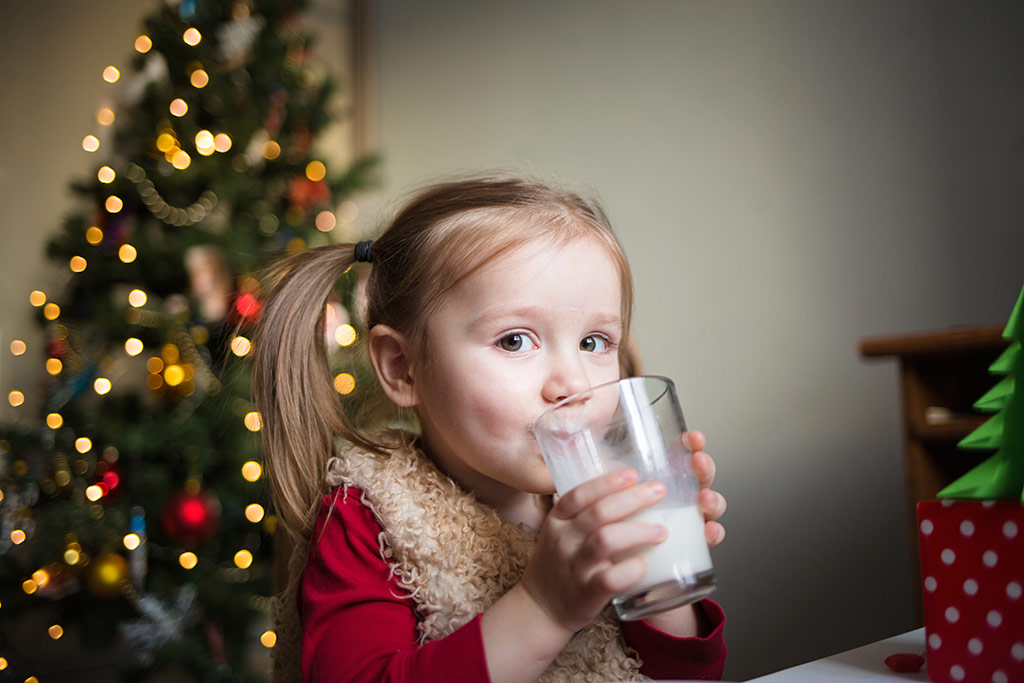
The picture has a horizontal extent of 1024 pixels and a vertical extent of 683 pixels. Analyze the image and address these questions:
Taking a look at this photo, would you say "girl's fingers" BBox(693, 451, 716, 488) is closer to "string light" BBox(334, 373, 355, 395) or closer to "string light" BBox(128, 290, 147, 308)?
"string light" BBox(334, 373, 355, 395)

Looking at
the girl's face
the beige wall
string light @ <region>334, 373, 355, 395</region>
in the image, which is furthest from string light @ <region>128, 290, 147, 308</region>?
the girl's face

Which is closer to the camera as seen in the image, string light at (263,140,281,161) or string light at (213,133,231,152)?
string light at (213,133,231,152)

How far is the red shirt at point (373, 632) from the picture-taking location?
0.64 m

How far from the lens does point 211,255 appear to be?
225 centimetres

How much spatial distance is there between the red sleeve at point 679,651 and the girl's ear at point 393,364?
0.35m

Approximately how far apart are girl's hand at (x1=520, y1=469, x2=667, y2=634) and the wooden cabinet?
2.96 feet

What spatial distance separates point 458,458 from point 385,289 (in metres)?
0.24

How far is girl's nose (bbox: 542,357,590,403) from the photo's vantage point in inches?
30.3

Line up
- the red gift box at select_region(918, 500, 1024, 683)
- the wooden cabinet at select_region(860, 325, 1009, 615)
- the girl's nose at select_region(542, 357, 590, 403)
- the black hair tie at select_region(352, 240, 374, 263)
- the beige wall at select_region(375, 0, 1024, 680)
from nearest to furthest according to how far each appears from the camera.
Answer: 1. the red gift box at select_region(918, 500, 1024, 683)
2. the girl's nose at select_region(542, 357, 590, 403)
3. the black hair tie at select_region(352, 240, 374, 263)
4. the wooden cabinet at select_region(860, 325, 1009, 615)
5. the beige wall at select_region(375, 0, 1024, 680)

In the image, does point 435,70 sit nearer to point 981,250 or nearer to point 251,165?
point 251,165

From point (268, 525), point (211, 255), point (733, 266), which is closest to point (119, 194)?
point (211, 255)

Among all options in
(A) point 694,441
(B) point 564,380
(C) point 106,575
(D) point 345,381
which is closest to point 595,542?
(A) point 694,441

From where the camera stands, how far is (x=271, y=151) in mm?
2447

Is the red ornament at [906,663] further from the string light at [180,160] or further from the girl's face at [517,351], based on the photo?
the string light at [180,160]
